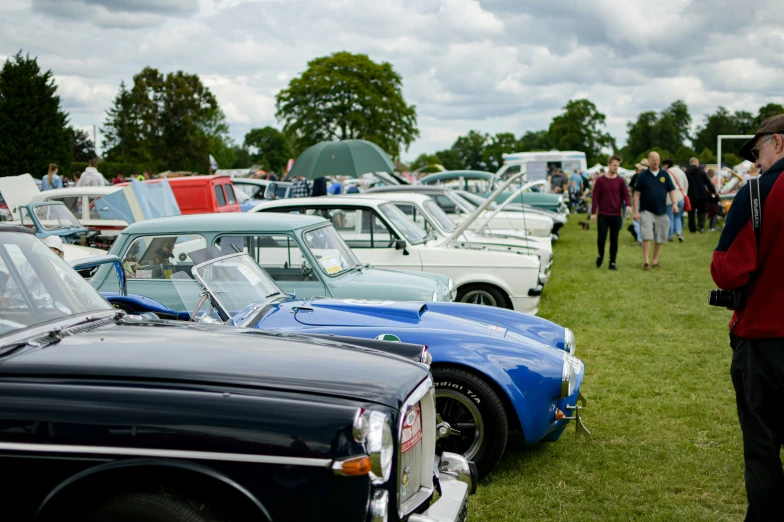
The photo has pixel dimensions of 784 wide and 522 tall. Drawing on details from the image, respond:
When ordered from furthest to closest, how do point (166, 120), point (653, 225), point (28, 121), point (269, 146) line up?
point (269, 146)
point (166, 120)
point (28, 121)
point (653, 225)

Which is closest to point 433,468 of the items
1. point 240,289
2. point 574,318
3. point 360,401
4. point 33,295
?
point 360,401

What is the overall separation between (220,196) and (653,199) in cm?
907

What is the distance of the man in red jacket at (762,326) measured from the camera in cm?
353

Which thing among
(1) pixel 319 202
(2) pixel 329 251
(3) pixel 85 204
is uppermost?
(1) pixel 319 202

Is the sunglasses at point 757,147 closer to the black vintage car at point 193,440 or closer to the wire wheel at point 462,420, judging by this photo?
the wire wheel at point 462,420

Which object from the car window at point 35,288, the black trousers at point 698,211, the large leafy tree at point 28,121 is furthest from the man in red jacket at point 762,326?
the large leafy tree at point 28,121

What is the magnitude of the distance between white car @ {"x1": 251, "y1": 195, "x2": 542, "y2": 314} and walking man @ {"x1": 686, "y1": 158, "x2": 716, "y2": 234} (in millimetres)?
13462

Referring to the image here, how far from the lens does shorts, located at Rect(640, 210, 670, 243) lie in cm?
1408

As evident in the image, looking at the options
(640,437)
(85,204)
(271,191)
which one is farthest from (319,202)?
(271,191)

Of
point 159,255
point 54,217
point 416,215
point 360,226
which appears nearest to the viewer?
point 159,255

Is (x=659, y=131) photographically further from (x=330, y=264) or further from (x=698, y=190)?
(x=330, y=264)

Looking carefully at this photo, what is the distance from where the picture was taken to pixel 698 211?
22.4 metres

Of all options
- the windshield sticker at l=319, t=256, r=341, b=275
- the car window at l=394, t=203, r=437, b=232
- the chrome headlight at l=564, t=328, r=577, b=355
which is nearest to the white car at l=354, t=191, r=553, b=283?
the car window at l=394, t=203, r=437, b=232

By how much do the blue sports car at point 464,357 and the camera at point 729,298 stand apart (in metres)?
1.09
